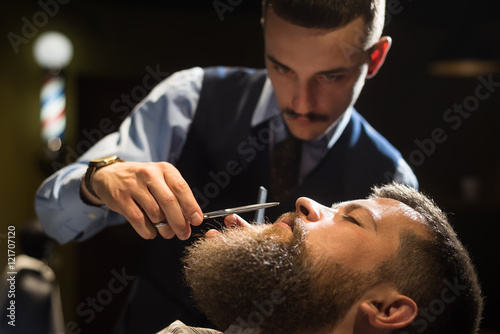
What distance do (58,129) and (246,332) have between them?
4.53 ft

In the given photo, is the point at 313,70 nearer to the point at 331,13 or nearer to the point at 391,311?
the point at 331,13

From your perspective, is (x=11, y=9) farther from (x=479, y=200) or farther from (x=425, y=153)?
(x=479, y=200)

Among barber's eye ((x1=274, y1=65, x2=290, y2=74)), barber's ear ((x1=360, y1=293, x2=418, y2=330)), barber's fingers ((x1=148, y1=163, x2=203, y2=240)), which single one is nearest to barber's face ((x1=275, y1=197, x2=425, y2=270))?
barber's ear ((x1=360, y1=293, x2=418, y2=330))

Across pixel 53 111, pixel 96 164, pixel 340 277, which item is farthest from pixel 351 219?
pixel 53 111

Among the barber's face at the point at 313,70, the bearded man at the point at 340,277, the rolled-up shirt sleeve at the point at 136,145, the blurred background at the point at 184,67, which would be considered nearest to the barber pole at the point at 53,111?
the blurred background at the point at 184,67

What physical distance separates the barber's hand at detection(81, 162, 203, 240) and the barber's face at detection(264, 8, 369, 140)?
572 mm

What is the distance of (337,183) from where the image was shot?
193 centimetres

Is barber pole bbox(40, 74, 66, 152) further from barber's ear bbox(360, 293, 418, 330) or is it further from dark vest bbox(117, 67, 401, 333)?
barber's ear bbox(360, 293, 418, 330)

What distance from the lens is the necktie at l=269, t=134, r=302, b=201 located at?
196 cm

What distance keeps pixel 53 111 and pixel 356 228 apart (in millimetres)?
1537

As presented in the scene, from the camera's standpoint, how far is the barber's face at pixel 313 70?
5.91ft

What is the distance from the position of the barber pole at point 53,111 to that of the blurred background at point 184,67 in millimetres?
30

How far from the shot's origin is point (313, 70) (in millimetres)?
1825

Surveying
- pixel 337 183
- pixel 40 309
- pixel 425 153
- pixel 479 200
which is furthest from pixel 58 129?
pixel 479 200
